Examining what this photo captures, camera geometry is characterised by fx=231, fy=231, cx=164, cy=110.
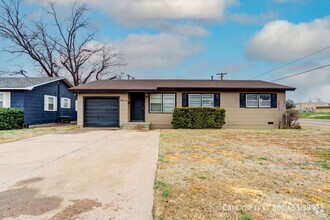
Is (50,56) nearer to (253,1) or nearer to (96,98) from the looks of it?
(96,98)

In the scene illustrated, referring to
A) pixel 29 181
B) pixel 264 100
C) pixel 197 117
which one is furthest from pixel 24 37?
pixel 29 181

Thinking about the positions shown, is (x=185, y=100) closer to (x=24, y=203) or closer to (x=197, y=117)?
(x=197, y=117)

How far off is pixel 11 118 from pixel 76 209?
13.9 metres

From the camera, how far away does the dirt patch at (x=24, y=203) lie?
299 cm

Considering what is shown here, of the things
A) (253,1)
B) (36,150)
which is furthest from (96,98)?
(253,1)

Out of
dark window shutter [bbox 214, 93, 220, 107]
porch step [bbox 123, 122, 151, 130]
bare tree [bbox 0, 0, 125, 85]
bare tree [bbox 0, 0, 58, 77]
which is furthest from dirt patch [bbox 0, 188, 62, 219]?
bare tree [bbox 0, 0, 58, 77]

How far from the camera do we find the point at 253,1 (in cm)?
1491

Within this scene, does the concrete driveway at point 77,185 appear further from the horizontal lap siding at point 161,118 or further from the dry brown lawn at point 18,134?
the horizontal lap siding at point 161,118

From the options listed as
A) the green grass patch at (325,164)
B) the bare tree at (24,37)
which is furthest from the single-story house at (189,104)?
the bare tree at (24,37)

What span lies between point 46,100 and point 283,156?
57.9 ft

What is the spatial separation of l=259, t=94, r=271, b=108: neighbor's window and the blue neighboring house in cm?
1580

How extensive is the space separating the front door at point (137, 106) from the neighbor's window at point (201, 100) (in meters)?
3.51

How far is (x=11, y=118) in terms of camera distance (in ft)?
46.7

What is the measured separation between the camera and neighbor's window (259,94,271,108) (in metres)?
16.0
